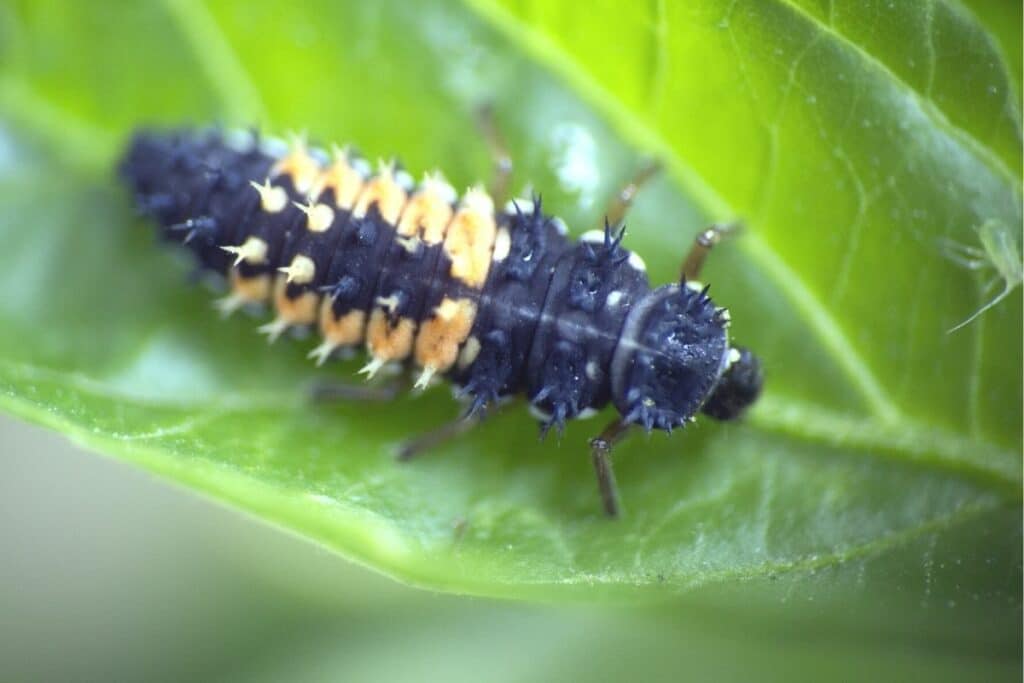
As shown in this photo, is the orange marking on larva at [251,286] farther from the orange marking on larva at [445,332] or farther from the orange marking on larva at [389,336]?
the orange marking on larva at [445,332]

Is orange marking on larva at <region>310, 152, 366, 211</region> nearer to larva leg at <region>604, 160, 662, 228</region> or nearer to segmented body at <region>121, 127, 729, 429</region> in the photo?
segmented body at <region>121, 127, 729, 429</region>

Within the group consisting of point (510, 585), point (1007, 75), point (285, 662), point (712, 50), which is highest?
point (712, 50)

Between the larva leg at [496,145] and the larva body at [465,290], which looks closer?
the larva body at [465,290]

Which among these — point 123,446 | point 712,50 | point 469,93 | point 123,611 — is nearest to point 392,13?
point 469,93

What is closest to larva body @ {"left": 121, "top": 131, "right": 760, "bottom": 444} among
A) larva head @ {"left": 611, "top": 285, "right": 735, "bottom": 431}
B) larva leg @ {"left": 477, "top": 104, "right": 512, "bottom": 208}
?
larva head @ {"left": 611, "top": 285, "right": 735, "bottom": 431}

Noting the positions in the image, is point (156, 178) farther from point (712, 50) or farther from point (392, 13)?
point (712, 50)

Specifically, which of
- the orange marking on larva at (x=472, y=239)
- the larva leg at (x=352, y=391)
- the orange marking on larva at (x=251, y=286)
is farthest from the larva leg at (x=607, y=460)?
the orange marking on larva at (x=251, y=286)
